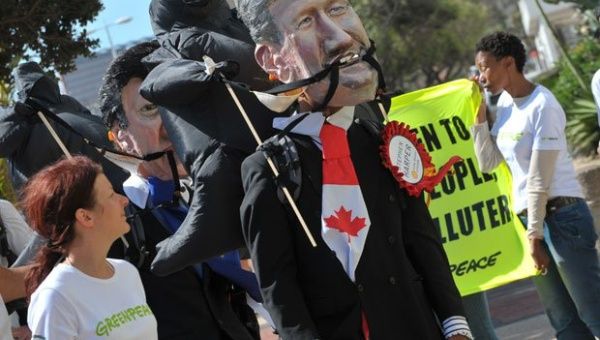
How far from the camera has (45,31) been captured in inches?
411

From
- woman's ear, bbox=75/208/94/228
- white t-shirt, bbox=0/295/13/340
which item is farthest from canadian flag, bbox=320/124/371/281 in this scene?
white t-shirt, bbox=0/295/13/340

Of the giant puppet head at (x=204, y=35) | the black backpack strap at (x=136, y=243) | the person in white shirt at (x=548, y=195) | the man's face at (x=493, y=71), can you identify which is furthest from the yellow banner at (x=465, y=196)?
the giant puppet head at (x=204, y=35)

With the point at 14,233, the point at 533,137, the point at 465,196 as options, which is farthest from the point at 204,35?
the point at 465,196

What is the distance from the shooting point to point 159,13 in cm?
477

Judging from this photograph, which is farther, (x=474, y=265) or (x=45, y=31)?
(x=45, y=31)

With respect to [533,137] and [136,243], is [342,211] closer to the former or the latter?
[136,243]

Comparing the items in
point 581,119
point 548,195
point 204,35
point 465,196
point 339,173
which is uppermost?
point 204,35

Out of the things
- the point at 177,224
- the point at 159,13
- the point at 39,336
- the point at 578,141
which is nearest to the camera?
the point at 39,336

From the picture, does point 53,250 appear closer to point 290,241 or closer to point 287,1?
point 290,241

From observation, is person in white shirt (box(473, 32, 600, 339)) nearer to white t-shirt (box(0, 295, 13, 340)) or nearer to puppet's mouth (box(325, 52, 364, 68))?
puppet's mouth (box(325, 52, 364, 68))

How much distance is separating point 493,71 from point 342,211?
2.89m

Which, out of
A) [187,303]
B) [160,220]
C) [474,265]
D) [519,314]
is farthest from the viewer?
[519,314]

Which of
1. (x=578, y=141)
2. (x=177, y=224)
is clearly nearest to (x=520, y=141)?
(x=177, y=224)

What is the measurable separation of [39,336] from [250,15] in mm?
1290
